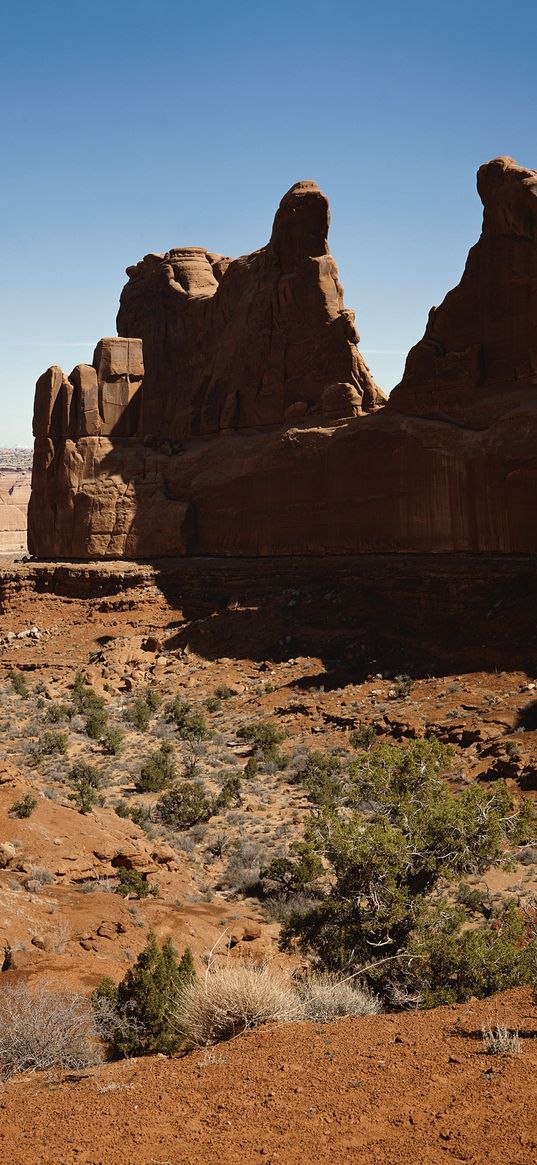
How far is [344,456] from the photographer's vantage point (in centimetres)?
2692

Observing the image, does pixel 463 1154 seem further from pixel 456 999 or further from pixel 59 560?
pixel 59 560

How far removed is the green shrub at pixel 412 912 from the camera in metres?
8.28

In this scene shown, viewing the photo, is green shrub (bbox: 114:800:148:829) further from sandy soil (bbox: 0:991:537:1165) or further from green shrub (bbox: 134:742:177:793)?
sandy soil (bbox: 0:991:537:1165)

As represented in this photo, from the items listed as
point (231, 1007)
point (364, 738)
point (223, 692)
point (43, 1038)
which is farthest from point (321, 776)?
point (43, 1038)

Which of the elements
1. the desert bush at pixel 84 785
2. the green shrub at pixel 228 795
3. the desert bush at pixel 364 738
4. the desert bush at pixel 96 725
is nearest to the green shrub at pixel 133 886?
the desert bush at pixel 84 785

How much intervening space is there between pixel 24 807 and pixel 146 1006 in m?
5.81

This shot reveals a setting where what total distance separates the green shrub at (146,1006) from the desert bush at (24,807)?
4.98m

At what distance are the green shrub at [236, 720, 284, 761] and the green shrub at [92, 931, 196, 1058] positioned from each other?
11.5 m

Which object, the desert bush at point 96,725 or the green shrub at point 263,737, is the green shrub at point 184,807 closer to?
the green shrub at point 263,737

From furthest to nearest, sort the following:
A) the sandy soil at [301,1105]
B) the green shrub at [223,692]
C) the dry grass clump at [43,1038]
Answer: the green shrub at [223,692] → the dry grass clump at [43,1038] → the sandy soil at [301,1105]

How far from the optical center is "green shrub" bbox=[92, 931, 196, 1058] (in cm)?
730

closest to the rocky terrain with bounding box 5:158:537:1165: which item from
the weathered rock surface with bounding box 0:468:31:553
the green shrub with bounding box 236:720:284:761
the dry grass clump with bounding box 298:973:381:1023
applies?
the green shrub with bounding box 236:720:284:761

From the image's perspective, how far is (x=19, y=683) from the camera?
27938mm

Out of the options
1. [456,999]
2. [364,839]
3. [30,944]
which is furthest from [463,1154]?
[30,944]
